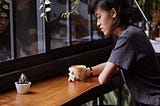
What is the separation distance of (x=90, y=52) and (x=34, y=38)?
74 cm

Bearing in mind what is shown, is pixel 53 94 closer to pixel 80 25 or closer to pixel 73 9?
pixel 73 9

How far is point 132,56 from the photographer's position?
220cm

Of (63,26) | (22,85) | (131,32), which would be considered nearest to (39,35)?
(63,26)

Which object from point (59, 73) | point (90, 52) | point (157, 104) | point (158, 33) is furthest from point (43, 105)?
point (158, 33)

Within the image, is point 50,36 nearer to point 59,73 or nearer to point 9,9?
point 59,73

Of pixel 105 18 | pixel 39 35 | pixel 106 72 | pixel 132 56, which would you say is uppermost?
pixel 105 18

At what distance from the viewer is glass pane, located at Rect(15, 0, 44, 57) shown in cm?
274

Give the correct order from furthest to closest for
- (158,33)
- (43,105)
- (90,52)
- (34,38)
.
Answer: (158,33) → (90,52) → (34,38) → (43,105)

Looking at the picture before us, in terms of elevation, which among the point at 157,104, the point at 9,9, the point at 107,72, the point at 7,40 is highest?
the point at 9,9

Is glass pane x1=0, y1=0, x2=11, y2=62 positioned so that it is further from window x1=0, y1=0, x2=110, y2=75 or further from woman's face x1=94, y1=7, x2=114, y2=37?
woman's face x1=94, y1=7, x2=114, y2=37

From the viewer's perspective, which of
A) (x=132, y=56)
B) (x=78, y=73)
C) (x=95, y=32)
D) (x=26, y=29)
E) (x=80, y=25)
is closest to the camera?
(x=132, y=56)

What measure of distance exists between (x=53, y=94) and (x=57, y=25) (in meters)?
1.09

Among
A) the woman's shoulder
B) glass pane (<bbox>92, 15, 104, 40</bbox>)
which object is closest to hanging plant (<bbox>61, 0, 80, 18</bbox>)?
glass pane (<bbox>92, 15, 104, 40</bbox>)

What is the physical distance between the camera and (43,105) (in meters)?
2.05
